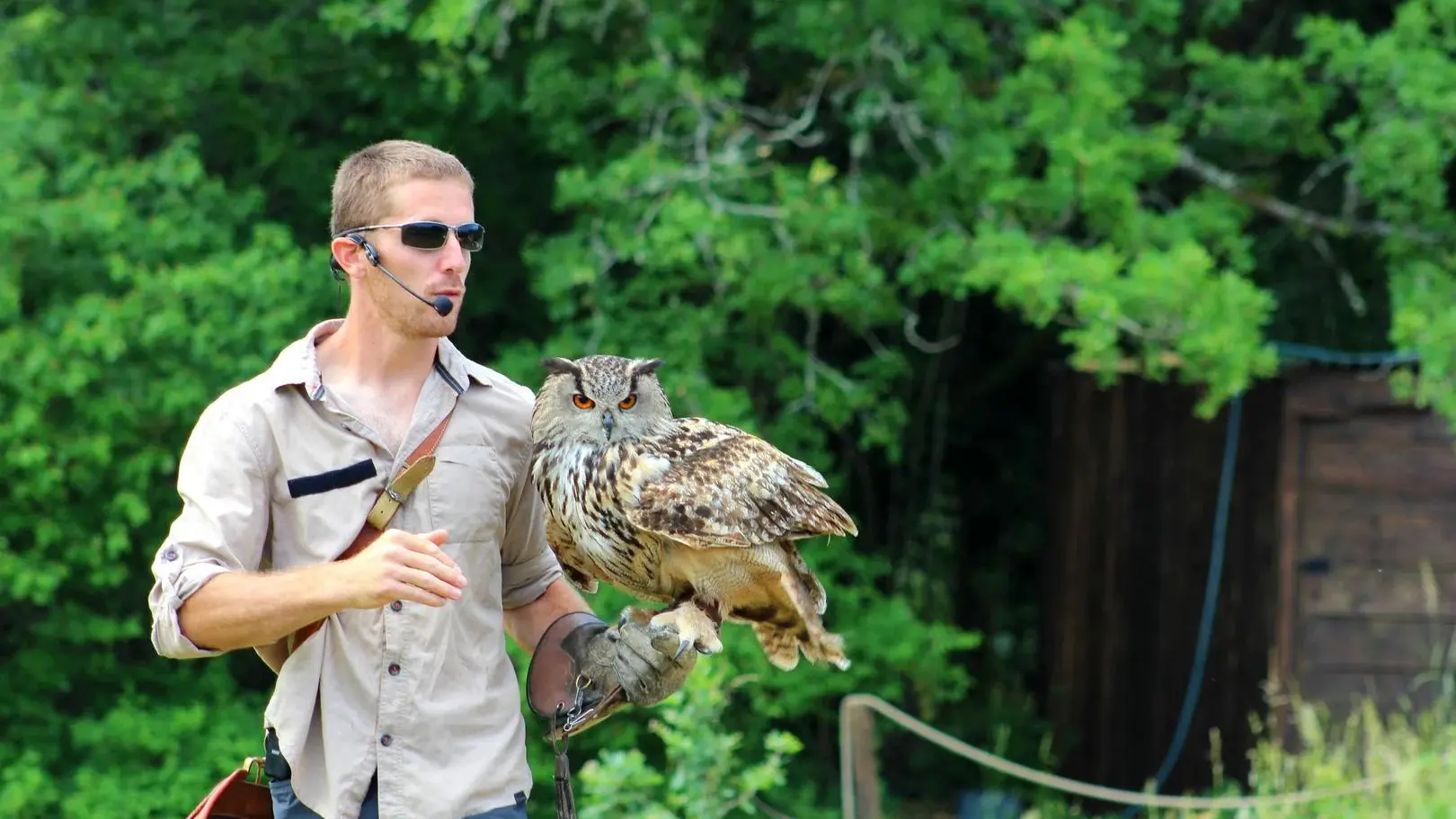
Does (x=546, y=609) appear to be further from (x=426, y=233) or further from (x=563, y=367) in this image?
(x=426, y=233)

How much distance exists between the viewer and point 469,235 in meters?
2.40

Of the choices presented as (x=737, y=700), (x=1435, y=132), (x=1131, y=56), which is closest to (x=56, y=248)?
(x=737, y=700)

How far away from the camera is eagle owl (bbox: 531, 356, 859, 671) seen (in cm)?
263

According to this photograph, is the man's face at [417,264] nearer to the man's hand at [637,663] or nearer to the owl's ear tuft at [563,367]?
the owl's ear tuft at [563,367]

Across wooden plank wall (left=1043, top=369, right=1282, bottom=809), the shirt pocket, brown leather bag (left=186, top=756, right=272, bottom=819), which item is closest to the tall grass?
wooden plank wall (left=1043, top=369, right=1282, bottom=809)

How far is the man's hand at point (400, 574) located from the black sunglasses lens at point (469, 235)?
492 millimetres

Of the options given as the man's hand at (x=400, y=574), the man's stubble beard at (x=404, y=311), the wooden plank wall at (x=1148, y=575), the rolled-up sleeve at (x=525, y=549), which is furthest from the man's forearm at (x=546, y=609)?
the wooden plank wall at (x=1148, y=575)

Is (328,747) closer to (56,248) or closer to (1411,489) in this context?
(56,248)

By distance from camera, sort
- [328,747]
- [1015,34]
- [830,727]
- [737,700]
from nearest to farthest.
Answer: [328,747], [1015,34], [737,700], [830,727]

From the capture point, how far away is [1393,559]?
6613 millimetres

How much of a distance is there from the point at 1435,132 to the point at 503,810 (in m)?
4.83

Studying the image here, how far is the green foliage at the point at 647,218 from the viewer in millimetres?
5895

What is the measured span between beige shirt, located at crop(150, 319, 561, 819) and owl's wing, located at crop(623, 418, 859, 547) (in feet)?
1.02

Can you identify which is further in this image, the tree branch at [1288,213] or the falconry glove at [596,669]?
the tree branch at [1288,213]
